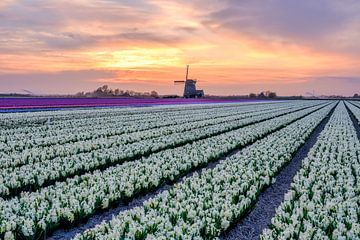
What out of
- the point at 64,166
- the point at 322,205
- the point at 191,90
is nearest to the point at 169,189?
→ the point at 64,166

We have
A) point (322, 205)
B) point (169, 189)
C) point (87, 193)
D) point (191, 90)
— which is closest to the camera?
point (322, 205)

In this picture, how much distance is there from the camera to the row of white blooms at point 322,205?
6.34m

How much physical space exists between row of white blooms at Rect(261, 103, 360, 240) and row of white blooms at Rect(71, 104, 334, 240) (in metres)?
0.81

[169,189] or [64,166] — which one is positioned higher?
[64,166]

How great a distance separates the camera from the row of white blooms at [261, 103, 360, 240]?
20.8 feet

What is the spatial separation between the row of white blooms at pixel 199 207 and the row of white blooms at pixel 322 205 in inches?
32.0

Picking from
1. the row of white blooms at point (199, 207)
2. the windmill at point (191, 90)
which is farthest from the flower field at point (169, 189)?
the windmill at point (191, 90)

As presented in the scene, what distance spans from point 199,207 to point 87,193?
88.8 inches

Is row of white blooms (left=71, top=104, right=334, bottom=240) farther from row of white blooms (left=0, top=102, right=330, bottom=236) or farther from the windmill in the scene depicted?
the windmill

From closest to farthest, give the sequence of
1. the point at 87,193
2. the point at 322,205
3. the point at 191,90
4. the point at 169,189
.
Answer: the point at 322,205 → the point at 87,193 → the point at 169,189 → the point at 191,90

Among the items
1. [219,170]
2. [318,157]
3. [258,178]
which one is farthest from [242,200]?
[318,157]

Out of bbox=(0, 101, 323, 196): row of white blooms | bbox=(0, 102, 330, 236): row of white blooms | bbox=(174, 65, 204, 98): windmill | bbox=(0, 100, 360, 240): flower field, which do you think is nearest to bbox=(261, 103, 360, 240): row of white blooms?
bbox=(0, 100, 360, 240): flower field

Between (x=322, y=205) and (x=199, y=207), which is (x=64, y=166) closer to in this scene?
(x=199, y=207)

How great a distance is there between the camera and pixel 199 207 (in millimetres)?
7367
